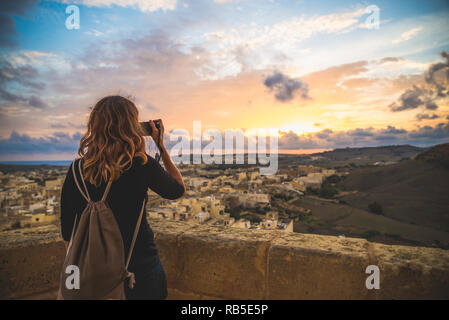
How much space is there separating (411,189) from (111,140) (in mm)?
39355

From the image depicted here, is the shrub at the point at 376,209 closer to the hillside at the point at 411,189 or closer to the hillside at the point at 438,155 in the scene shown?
the hillside at the point at 411,189

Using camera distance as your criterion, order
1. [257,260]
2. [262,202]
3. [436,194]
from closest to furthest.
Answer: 1. [257,260]
2. [262,202]
3. [436,194]

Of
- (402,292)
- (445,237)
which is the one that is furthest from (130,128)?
(445,237)

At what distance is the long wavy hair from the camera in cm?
110

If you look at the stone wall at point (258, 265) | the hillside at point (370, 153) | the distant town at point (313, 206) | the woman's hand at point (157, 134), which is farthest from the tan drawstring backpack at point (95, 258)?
the hillside at point (370, 153)

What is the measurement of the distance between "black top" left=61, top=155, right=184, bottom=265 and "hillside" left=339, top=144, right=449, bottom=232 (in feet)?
84.6

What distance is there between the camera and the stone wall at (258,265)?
1.37 m

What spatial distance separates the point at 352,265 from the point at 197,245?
3.20 ft

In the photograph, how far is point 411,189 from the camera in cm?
3222

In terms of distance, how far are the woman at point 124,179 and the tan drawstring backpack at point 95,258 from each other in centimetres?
5

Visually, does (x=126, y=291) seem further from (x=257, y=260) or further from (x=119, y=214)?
(x=257, y=260)

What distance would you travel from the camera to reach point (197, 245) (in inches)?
71.1

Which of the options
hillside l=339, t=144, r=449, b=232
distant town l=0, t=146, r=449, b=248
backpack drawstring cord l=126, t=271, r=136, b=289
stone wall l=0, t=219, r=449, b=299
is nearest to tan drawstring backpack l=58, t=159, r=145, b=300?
backpack drawstring cord l=126, t=271, r=136, b=289

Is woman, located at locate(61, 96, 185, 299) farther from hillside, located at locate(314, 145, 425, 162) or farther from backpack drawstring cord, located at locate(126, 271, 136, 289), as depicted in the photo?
hillside, located at locate(314, 145, 425, 162)
